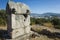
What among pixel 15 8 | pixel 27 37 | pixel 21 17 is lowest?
pixel 27 37

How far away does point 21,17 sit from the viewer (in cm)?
1058

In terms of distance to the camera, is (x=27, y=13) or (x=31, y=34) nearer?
(x=27, y=13)

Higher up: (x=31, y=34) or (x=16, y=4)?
(x=16, y=4)

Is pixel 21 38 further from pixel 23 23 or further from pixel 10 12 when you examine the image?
pixel 10 12

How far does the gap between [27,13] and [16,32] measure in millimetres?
1989

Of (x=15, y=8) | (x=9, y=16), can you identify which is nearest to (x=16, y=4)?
(x=15, y=8)

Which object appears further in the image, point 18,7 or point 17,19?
point 18,7

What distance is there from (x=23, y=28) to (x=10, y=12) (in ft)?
6.51

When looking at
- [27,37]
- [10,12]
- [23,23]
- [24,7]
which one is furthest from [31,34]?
[10,12]

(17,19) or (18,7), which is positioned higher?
(18,7)

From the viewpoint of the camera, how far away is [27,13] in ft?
36.4

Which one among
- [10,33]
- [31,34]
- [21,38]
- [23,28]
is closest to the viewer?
[10,33]

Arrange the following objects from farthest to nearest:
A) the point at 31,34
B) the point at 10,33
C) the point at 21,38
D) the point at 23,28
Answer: the point at 31,34 < the point at 23,28 < the point at 21,38 < the point at 10,33

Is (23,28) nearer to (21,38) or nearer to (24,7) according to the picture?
(21,38)
